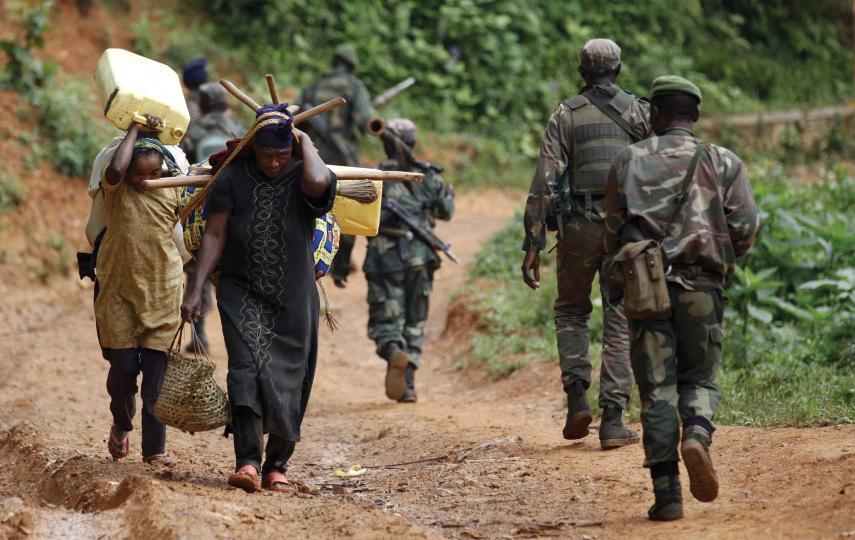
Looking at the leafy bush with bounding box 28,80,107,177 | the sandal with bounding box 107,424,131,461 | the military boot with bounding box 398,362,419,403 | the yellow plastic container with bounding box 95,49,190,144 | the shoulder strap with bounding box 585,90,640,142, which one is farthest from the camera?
the leafy bush with bounding box 28,80,107,177

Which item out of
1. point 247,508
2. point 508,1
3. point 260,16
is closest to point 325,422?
point 247,508

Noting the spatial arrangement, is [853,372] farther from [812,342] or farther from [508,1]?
[508,1]

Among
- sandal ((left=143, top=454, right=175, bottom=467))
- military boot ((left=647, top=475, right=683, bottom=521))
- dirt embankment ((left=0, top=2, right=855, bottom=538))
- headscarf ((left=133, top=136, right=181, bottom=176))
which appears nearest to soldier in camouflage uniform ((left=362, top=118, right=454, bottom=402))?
dirt embankment ((left=0, top=2, right=855, bottom=538))

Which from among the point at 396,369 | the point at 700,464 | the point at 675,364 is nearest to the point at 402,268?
the point at 396,369

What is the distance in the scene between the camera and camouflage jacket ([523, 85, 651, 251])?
719 centimetres

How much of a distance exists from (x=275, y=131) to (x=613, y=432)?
2613 millimetres

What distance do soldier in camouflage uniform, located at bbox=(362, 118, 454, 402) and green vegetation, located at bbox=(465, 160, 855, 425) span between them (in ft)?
3.30

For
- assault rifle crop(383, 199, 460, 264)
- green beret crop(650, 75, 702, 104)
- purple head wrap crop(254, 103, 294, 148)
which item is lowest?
assault rifle crop(383, 199, 460, 264)

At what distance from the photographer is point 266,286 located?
6172 mm

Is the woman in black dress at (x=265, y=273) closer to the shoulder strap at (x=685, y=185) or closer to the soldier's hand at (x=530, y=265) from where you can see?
the soldier's hand at (x=530, y=265)

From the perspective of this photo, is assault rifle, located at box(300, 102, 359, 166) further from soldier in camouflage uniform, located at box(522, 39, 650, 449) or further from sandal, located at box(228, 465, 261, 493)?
sandal, located at box(228, 465, 261, 493)

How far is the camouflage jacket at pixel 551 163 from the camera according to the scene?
23.6 feet

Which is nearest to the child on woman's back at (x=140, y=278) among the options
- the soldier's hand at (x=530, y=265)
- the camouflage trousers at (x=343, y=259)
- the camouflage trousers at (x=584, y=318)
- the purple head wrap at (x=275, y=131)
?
the purple head wrap at (x=275, y=131)

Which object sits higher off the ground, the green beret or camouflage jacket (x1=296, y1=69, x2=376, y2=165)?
the green beret
